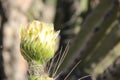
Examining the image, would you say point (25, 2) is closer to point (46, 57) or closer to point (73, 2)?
point (73, 2)

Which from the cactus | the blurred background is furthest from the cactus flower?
the blurred background

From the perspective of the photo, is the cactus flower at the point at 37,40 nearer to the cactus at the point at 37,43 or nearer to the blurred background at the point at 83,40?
the cactus at the point at 37,43

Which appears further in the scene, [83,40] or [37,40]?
[83,40]

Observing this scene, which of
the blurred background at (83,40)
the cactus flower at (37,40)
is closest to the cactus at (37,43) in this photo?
the cactus flower at (37,40)

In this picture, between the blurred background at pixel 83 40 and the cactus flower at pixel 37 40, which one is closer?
the cactus flower at pixel 37 40

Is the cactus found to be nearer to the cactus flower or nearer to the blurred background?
the cactus flower

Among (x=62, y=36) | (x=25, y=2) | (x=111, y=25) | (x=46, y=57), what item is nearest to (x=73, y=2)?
(x=62, y=36)

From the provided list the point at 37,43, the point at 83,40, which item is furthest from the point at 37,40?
the point at 83,40

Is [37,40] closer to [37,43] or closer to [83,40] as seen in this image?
[37,43]

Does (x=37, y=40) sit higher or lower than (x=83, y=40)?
higher
